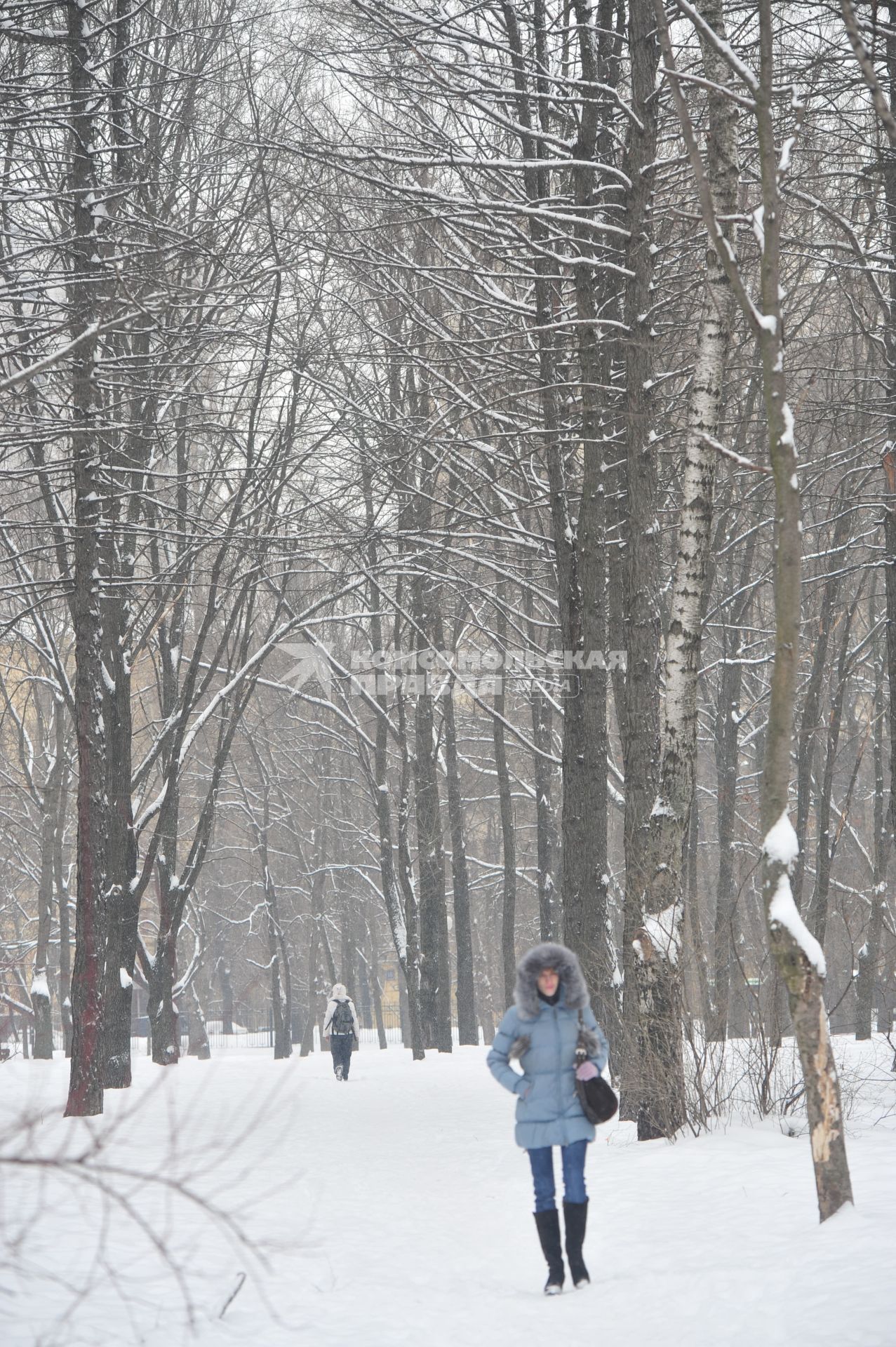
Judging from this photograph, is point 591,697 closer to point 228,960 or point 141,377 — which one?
point 141,377

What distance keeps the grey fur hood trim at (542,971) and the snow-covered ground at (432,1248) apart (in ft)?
3.64

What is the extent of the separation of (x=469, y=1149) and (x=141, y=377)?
25.3ft

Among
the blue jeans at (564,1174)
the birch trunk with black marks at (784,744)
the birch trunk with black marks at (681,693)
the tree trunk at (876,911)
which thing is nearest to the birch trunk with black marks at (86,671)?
the birch trunk with black marks at (681,693)

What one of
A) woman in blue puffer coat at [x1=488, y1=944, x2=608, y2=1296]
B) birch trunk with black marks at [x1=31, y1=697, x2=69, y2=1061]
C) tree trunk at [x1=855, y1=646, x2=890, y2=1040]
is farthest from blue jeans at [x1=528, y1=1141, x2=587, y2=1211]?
birch trunk with black marks at [x1=31, y1=697, x2=69, y2=1061]

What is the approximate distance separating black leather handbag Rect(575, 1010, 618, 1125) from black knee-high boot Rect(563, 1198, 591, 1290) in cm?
34

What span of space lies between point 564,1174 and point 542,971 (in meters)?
0.82

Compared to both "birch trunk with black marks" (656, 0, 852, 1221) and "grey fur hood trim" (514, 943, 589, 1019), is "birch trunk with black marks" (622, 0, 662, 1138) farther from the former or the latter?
"birch trunk with black marks" (656, 0, 852, 1221)

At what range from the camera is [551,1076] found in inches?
203

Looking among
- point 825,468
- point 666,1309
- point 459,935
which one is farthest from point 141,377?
point 459,935

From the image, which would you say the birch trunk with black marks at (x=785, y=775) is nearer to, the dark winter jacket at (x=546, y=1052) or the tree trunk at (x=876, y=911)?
the dark winter jacket at (x=546, y=1052)

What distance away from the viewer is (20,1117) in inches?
111

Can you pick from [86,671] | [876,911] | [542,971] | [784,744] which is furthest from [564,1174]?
[876,911]

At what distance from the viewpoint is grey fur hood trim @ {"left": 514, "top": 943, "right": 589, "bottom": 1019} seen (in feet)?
17.2

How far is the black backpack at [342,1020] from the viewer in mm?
17266
